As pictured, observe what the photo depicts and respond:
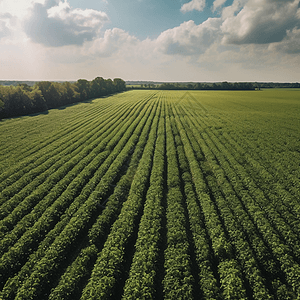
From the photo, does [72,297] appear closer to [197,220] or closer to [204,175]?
[197,220]

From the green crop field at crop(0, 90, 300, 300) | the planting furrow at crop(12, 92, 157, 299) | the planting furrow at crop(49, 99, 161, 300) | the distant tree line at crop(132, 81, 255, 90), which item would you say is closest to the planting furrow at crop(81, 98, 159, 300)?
the green crop field at crop(0, 90, 300, 300)

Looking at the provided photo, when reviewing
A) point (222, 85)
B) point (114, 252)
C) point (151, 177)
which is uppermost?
point (222, 85)

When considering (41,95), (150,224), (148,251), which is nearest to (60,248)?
(148,251)

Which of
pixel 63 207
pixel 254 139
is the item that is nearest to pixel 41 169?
pixel 63 207

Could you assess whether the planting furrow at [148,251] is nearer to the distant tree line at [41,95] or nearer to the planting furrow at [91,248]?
the planting furrow at [91,248]

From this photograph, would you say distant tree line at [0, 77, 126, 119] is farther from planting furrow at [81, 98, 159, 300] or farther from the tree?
planting furrow at [81, 98, 159, 300]

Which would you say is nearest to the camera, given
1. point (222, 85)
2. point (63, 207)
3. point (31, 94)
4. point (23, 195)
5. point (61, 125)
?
point (63, 207)

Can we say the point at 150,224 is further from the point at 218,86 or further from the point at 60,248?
the point at 218,86
